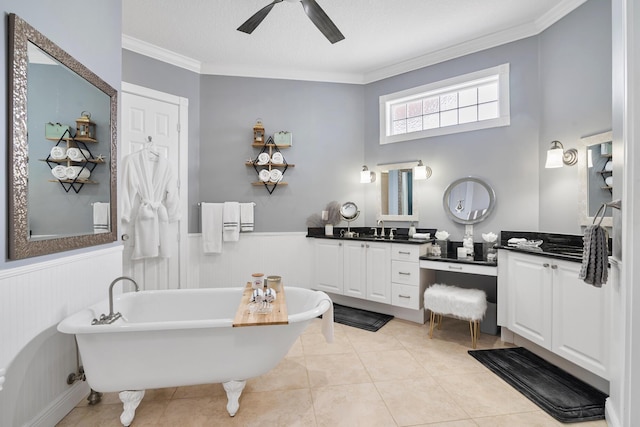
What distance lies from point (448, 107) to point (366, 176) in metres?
1.28

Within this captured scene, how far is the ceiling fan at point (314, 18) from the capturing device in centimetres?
216

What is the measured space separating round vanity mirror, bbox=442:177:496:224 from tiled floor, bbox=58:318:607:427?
142 centimetres

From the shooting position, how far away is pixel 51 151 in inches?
66.4

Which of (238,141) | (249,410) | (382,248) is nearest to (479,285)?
(382,248)

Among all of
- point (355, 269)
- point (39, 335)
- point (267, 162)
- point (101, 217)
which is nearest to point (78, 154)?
point (101, 217)

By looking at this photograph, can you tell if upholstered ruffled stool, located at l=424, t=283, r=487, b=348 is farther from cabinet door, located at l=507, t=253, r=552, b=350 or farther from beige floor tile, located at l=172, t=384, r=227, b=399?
beige floor tile, located at l=172, t=384, r=227, b=399

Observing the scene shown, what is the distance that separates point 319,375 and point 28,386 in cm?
173

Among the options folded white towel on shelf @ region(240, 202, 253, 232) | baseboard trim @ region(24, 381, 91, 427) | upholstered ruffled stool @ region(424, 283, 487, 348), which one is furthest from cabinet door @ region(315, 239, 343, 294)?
baseboard trim @ region(24, 381, 91, 427)

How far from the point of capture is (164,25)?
9.96 ft

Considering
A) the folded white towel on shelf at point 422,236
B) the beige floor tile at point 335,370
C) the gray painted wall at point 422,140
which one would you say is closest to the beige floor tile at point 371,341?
the beige floor tile at point 335,370

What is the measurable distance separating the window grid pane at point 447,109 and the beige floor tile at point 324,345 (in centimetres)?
267

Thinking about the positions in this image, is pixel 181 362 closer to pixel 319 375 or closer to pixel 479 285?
pixel 319 375

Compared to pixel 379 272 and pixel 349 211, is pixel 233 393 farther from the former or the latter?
pixel 349 211

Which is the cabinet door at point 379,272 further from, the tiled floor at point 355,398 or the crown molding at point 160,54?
the crown molding at point 160,54
